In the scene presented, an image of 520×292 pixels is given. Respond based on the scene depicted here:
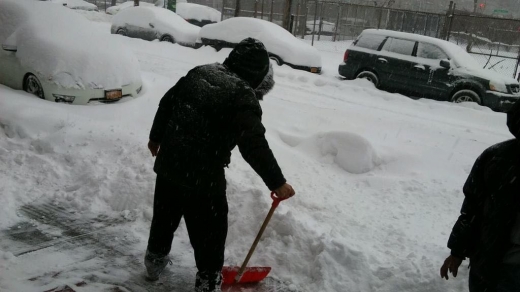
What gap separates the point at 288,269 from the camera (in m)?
3.55

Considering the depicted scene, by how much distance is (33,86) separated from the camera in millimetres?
6355

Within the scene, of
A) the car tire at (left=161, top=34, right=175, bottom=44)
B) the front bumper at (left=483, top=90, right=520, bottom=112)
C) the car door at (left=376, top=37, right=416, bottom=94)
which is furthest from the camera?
the car tire at (left=161, top=34, right=175, bottom=44)

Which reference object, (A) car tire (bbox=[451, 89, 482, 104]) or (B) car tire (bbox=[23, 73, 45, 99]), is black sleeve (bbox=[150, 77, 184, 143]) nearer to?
(B) car tire (bbox=[23, 73, 45, 99])

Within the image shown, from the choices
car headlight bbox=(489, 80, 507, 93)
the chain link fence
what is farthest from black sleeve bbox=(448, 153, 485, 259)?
the chain link fence

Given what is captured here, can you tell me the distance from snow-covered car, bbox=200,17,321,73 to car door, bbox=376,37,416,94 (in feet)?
6.59

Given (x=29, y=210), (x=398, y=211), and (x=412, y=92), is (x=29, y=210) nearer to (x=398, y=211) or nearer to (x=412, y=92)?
(x=398, y=211)

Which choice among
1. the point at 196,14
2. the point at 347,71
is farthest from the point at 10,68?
the point at 196,14

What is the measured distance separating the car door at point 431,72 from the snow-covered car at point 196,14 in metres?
16.6

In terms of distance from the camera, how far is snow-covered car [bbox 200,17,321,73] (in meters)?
12.7

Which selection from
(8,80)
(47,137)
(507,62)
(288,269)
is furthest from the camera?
(507,62)

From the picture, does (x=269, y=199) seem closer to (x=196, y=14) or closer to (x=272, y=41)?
(x=272, y=41)

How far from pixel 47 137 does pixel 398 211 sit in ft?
12.9

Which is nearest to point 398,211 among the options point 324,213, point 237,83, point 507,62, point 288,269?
point 324,213

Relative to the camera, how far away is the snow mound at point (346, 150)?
5.64m
